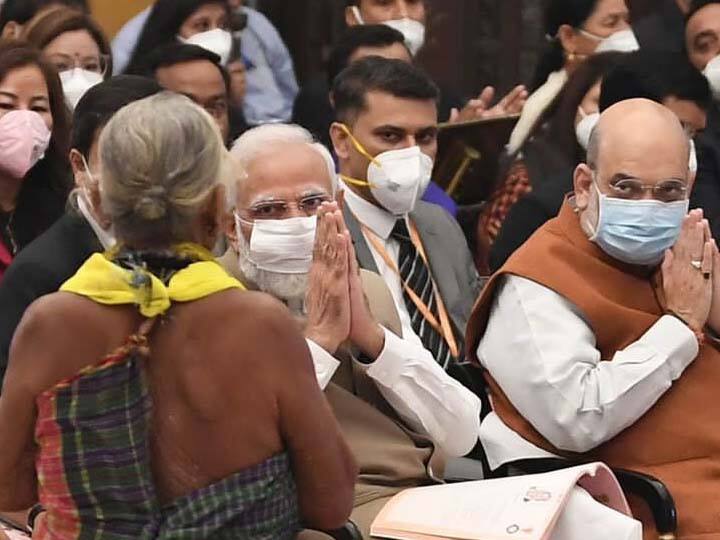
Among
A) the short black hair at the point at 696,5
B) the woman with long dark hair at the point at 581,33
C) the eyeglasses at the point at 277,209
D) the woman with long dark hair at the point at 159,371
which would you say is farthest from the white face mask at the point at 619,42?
the woman with long dark hair at the point at 159,371

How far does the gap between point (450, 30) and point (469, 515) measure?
16.8ft

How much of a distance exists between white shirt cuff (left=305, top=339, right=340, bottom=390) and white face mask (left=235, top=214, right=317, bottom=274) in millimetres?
216

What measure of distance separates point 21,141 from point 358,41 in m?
1.69

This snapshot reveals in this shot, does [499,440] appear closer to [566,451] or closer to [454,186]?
[566,451]

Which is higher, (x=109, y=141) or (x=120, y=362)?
(x=109, y=141)

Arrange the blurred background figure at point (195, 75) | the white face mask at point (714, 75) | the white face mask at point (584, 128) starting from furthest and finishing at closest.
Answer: the white face mask at point (714, 75) < the blurred background figure at point (195, 75) < the white face mask at point (584, 128)

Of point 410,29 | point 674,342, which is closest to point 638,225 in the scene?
point 674,342

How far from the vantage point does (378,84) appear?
558 centimetres

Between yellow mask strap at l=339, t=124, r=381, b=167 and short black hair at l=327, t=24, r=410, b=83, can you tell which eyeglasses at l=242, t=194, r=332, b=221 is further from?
short black hair at l=327, t=24, r=410, b=83

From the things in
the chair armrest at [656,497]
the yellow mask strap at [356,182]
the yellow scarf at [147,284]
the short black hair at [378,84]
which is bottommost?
the chair armrest at [656,497]

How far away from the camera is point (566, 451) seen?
4.38 m

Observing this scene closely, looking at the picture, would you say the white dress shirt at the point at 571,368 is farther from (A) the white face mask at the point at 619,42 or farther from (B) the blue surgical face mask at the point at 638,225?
(A) the white face mask at the point at 619,42

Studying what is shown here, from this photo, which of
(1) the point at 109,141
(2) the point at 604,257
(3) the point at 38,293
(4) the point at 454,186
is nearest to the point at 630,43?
(4) the point at 454,186

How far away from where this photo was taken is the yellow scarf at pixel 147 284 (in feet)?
10.2
